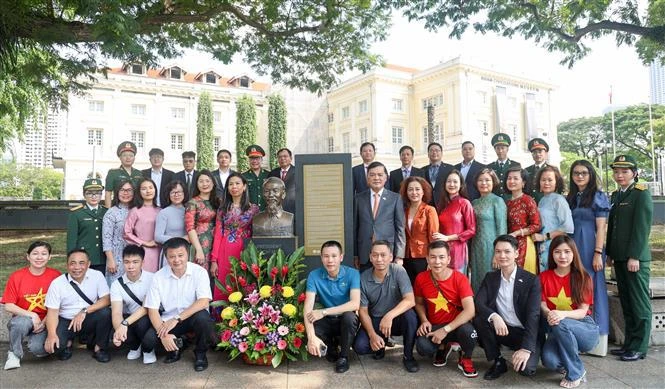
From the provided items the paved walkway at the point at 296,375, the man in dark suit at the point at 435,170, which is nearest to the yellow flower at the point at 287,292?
the paved walkway at the point at 296,375

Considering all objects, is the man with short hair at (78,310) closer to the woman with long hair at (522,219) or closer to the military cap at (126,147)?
the military cap at (126,147)

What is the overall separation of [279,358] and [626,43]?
26.8ft

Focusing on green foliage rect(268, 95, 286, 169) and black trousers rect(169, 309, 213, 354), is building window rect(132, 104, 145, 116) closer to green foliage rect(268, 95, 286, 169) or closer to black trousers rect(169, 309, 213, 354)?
green foliage rect(268, 95, 286, 169)

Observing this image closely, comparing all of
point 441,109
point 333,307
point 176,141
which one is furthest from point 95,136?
point 333,307

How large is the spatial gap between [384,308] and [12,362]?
311 centimetres

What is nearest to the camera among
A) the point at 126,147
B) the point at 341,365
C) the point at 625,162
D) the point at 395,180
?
the point at 341,365

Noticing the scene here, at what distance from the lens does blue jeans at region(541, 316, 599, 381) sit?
3.53 meters

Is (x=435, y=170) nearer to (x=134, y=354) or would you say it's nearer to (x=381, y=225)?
(x=381, y=225)

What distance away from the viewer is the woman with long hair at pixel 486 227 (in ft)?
15.3

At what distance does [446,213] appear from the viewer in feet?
15.5

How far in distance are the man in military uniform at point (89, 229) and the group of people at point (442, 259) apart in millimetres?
13

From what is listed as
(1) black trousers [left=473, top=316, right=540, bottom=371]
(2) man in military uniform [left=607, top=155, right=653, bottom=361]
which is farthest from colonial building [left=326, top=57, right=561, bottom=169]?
(1) black trousers [left=473, top=316, right=540, bottom=371]

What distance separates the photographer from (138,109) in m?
37.4

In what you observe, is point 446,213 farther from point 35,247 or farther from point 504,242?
point 35,247
